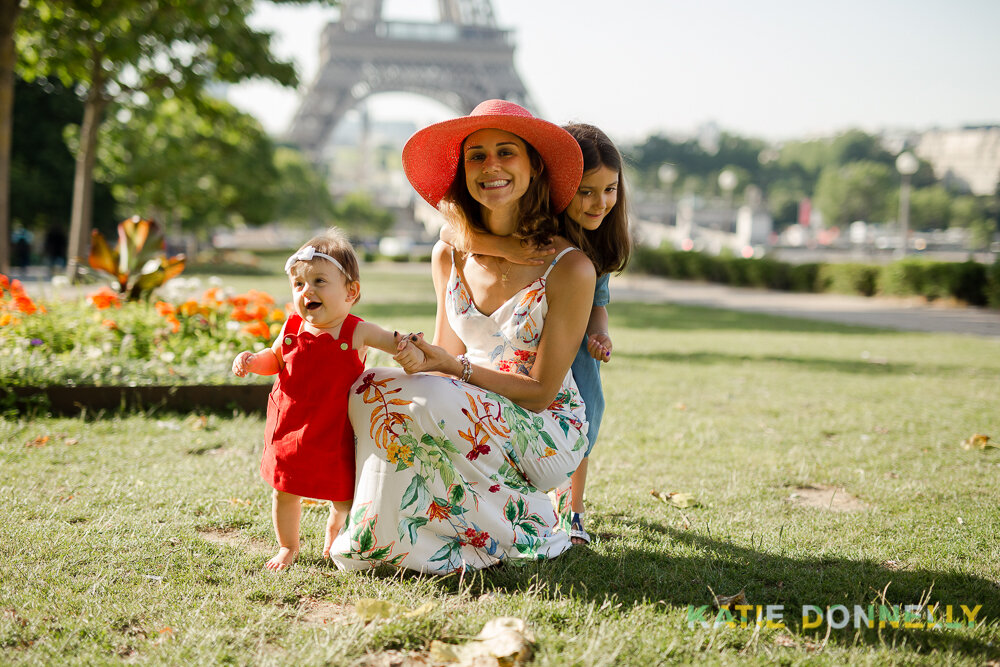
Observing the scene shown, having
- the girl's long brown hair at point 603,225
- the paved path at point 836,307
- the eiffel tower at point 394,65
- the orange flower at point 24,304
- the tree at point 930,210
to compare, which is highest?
the eiffel tower at point 394,65

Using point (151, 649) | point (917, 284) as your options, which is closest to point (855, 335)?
point (917, 284)

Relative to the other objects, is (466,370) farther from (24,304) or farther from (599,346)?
(24,304)

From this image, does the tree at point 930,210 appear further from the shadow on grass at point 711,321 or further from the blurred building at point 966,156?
the shadow on grass at point 711,321

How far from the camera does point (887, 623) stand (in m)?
2.37

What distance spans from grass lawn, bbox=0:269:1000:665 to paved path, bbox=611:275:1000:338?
8312 mm

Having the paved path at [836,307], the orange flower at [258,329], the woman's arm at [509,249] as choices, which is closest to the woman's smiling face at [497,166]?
the woman's arm at [509,249]

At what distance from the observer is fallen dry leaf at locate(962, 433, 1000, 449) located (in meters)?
4.72

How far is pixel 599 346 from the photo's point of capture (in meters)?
2.94

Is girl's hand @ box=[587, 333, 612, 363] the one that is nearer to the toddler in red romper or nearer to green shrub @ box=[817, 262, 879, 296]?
the toddler in red romper

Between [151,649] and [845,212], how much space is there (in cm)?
9095

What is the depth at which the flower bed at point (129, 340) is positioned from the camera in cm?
509

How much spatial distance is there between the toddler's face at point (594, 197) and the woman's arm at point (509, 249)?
0.21 meters

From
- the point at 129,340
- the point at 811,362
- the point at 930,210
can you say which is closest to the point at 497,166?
the point at 129,340

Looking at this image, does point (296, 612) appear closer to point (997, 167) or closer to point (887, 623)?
point (887, 623)
